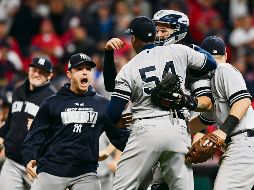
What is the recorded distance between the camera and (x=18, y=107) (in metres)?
9.85

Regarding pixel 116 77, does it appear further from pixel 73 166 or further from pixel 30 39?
pixel 30 39

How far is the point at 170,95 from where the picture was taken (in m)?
7.38

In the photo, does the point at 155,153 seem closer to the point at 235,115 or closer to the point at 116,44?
the point at 235,115

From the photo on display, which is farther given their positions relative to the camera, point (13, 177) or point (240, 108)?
point (13, 177)

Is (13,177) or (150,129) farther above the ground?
(150,129)

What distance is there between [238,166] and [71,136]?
1.73m

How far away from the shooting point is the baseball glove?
7.33 meters

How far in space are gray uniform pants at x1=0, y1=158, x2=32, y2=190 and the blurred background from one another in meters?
Result: 4.69

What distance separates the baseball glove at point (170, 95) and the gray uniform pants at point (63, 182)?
128cm

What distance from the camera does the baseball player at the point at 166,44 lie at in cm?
782

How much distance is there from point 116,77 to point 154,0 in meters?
9.64

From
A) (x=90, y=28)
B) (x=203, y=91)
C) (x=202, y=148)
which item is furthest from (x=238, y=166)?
(x=90, y=28)

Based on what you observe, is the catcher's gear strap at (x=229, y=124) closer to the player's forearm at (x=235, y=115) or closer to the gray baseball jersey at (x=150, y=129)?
the player's forearm at (x=235, y=115)

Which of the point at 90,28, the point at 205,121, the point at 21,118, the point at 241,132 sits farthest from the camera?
the point at 90,28
